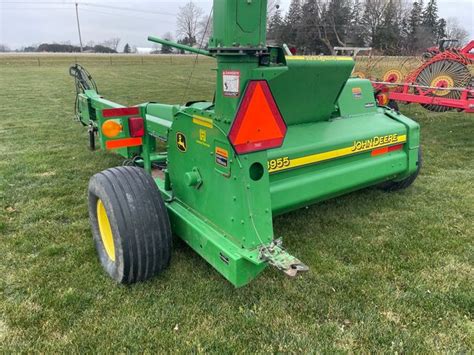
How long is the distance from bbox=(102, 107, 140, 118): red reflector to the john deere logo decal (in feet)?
2.14

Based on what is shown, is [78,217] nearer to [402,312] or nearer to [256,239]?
[256,239]

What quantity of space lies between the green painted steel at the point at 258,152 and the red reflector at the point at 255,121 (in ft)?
0.13

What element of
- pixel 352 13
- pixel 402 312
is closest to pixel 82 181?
pixel 402 312

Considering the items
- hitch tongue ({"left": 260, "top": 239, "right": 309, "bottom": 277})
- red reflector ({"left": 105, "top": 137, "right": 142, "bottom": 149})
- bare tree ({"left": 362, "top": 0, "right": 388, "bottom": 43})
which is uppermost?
bare tree ({"left": 362, "top": 0, "right": 388, "bottom": 43})

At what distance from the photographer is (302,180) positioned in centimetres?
313

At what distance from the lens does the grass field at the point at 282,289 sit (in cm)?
237

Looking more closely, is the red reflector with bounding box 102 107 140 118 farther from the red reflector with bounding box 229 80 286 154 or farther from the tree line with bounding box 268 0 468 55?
the tree line with bounding box 268 0 468 55

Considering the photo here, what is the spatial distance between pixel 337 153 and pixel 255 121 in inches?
50.5

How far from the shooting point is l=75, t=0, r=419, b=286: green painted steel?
2.23 m

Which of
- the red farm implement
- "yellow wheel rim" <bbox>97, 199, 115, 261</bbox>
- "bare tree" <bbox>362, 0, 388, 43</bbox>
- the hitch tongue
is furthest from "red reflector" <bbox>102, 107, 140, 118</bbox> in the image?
"bare tree" <bbox>362, 0, 388, 43</bbox>

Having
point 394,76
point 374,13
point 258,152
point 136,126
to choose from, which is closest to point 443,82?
point 394,76

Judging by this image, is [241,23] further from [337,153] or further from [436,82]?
[436,82]

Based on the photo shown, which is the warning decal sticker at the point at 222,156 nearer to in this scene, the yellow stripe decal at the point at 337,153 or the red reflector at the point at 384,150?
the yellow stripe decal at the point at 337,153

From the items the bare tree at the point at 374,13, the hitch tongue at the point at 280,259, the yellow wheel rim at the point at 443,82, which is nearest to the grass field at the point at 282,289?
the hitch tongue at the point at 280,259
